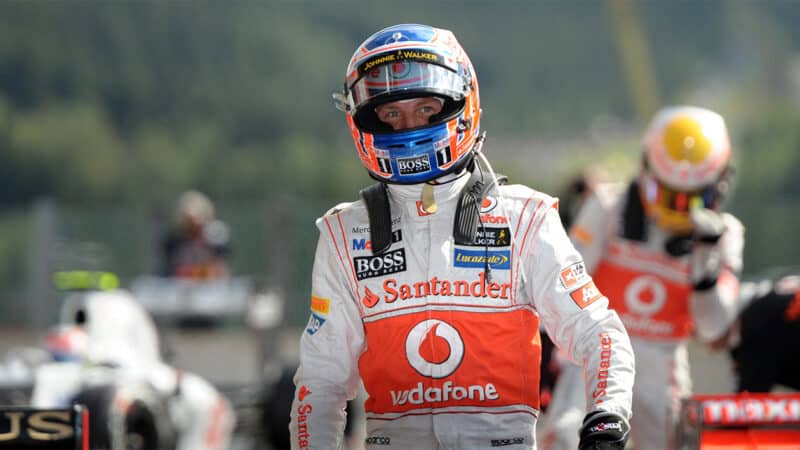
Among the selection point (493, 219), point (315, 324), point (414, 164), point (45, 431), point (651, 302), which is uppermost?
point (651, 302)

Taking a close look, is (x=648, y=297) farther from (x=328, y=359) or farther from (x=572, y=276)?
(x=328, y=359)

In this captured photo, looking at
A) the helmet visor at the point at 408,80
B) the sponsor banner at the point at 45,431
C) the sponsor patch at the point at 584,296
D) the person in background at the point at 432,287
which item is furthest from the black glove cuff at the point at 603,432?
the sponsor banner at the point at 45,431

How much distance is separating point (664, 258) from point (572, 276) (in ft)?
9.95

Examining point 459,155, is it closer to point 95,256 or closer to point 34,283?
point 34,283

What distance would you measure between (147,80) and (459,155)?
21.4 meters

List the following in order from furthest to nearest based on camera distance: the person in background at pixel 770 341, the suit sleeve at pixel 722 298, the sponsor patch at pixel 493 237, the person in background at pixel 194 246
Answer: the person in background at pixel 194 246
the suit sleeve at pixel 722 298
the person in background at pixel 770 341
the sponsor patch at pixel 493 237

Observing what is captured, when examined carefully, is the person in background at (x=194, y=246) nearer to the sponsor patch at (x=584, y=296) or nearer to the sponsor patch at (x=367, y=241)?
the sponsor patch at (x=367, y=241)

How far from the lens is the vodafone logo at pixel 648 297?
6586mm

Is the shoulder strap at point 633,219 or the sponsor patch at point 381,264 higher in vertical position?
the shoulder strap at point 633,219

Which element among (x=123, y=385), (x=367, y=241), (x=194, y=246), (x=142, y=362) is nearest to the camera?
(x=367, y=241)

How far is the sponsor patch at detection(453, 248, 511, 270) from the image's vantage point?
147 inches

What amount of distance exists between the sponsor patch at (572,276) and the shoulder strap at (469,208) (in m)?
0.28

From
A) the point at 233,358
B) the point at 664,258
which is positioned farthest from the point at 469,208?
the point at 233,358

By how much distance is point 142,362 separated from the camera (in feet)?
27.9
